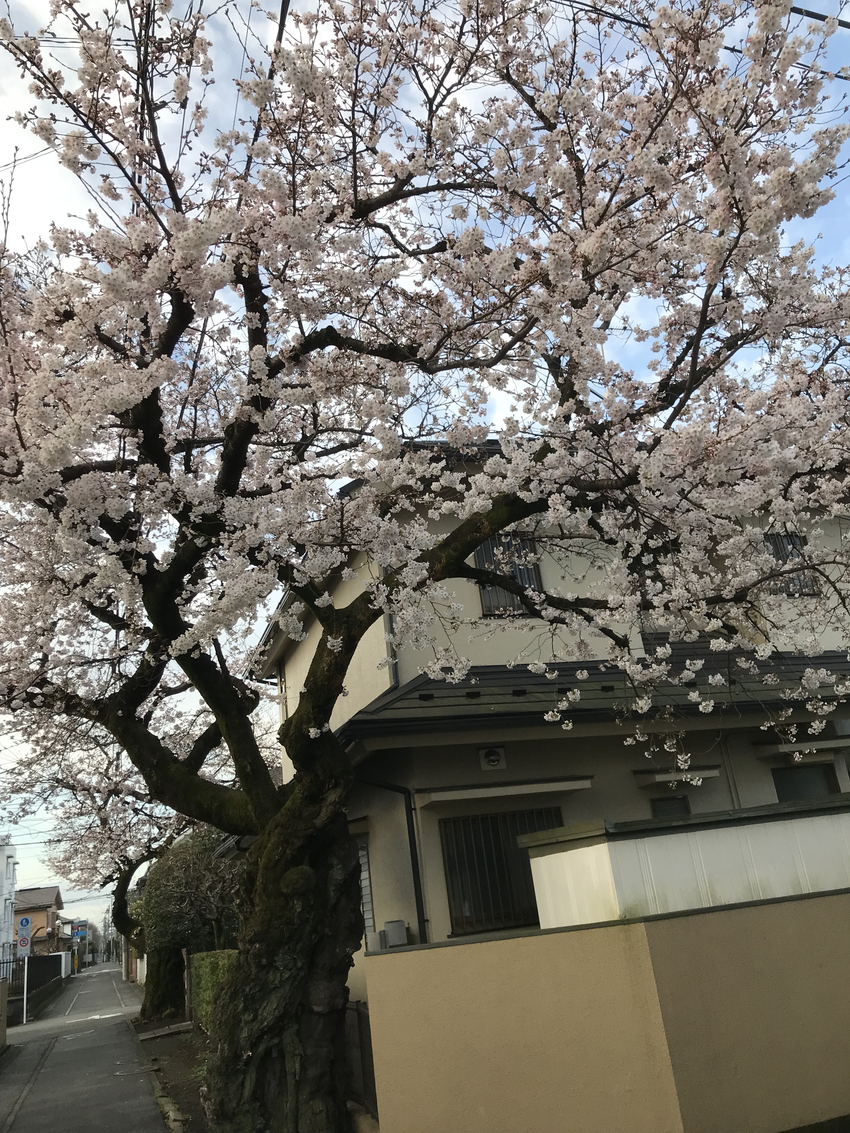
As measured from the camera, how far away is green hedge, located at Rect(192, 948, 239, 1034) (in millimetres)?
11054

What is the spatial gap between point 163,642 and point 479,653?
355 centimetres

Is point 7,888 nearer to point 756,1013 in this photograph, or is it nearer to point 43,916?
point 43,916

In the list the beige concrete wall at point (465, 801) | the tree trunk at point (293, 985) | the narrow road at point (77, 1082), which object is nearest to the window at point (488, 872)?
the beige concrete wall at point (465, 801)

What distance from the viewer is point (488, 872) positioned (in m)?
7.72

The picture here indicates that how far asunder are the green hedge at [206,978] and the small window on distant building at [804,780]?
23.0 feet

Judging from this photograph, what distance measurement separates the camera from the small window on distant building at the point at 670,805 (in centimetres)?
870

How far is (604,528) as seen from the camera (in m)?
6.93

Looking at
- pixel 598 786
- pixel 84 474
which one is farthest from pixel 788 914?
pixel 84 474

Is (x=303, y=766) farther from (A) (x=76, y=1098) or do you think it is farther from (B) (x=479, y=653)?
(A) (x=76, y=1098)

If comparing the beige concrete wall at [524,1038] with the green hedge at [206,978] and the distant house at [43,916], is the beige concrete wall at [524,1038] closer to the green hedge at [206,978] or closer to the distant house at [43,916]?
the green hedge at [206,978]

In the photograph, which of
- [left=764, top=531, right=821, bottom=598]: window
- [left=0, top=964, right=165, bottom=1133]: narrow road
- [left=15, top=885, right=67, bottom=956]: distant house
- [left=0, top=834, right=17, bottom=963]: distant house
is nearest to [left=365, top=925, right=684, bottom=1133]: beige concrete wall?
[left=0, top=964, right=165, bottom=1133]: narrow road

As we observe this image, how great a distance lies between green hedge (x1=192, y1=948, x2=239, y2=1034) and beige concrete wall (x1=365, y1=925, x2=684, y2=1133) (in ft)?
18.9

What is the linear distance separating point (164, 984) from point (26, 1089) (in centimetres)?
757

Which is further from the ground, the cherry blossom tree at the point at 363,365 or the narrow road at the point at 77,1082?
the cherry blossom tree at the point at 363,365
